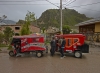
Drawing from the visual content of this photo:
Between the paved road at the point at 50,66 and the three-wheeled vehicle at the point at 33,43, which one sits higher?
the three-wheeled vehicle at the point at 33,43

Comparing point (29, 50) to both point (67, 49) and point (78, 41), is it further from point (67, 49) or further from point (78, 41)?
point (78, 41)

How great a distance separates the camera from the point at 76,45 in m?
10.8

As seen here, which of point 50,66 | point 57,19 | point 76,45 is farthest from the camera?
point 57,19

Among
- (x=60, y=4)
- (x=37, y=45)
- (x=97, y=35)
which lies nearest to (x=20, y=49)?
(x=37, y=45)

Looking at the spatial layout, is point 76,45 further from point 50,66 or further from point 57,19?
point 57,19

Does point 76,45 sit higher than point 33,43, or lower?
lower

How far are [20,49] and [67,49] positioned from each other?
4.16 metres

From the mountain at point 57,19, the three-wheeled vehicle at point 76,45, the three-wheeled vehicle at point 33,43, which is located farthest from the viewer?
the mountain at point 57,19

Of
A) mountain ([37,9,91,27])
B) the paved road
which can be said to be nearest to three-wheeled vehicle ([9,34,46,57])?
the paved road

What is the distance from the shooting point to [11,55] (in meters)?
11.3

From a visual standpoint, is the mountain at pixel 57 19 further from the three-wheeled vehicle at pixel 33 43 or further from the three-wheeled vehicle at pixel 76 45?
the three-wheeled vehicle at pixel 76 45

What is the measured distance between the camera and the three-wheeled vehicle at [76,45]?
1056 centimetres

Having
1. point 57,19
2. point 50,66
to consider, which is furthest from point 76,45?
point 57,19

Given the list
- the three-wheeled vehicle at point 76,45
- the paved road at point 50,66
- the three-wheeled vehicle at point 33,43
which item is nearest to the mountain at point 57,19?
the three-wheeled vehicle at point 33,43
